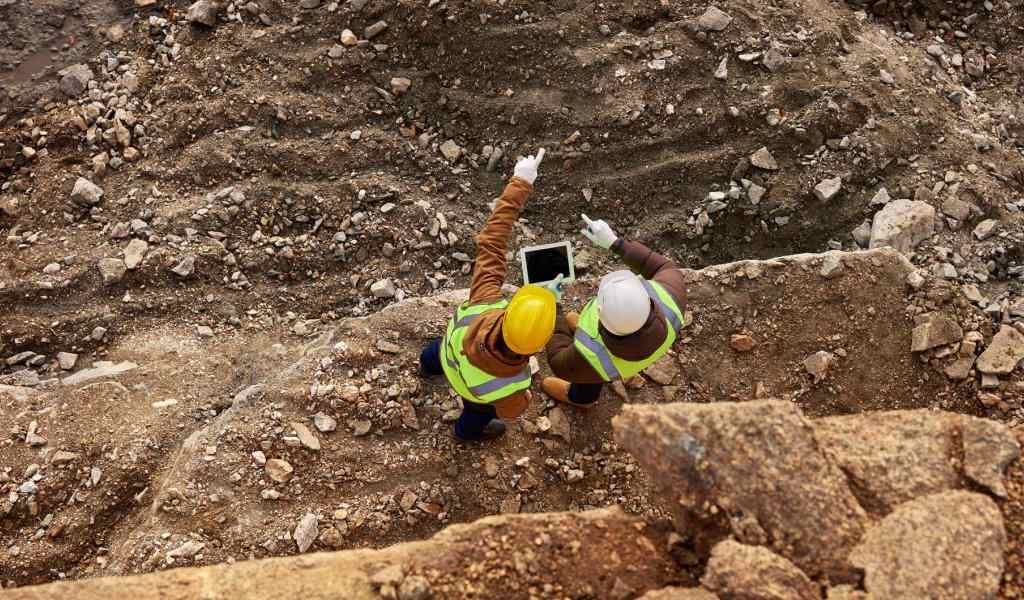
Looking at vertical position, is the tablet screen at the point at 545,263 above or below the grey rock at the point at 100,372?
above

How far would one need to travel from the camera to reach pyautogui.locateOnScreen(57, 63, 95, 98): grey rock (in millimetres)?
4637

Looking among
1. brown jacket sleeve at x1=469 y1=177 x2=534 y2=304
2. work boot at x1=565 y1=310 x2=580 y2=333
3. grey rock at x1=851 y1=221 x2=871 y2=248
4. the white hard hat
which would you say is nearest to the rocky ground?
grey rock at x1=851 y1=221 x2=871 y2=248

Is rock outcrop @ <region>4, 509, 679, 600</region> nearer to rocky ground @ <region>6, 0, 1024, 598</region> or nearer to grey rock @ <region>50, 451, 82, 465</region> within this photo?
rocky ground @ <region>6, 0, 1024, 598</region>

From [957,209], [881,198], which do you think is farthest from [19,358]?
[957,209]

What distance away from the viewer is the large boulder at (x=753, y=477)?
2.34 metres

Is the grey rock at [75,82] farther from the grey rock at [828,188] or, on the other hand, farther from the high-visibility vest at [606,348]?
the grey rock at [828,188]

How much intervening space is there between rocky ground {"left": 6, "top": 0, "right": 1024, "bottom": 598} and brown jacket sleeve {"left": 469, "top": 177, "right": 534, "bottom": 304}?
82 centimetres

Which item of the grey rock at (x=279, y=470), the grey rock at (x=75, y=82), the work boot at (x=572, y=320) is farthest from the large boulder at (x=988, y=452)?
the grey rock at (x=75, y=82)

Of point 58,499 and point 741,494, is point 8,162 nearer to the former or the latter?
point 58,499

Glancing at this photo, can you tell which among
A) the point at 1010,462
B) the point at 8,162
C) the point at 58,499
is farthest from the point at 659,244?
the point at 8,162

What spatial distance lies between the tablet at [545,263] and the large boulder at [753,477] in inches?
52.9

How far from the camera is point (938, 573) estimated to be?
7.29ft

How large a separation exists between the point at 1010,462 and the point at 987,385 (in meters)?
1.26

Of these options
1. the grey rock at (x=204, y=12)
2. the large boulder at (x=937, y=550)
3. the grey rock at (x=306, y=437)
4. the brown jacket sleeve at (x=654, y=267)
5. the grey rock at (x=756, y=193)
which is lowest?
the grey rock at (x=306, y=437)
